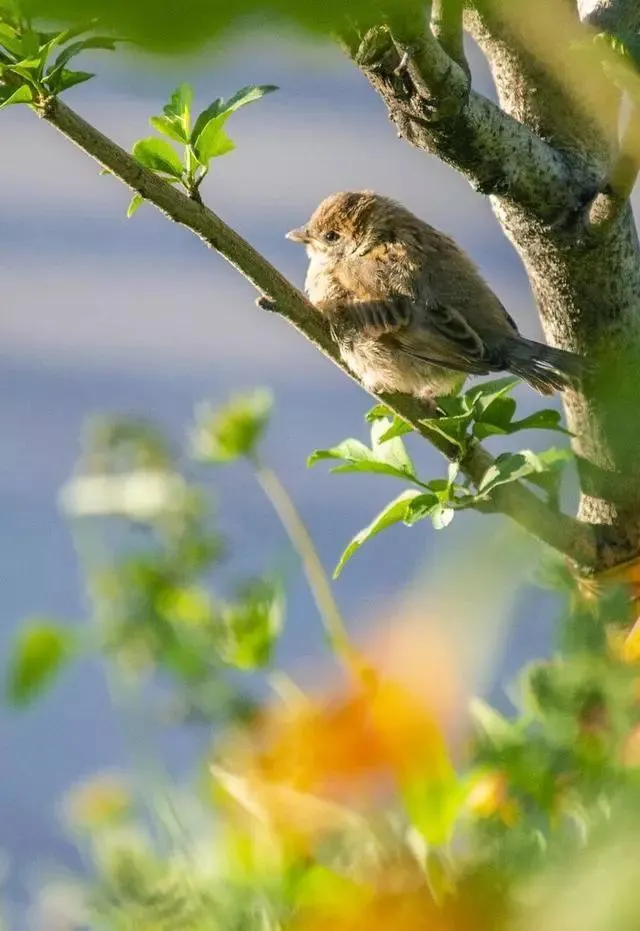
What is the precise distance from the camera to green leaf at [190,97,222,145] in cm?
94

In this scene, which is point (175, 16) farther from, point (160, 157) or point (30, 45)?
point (160, 157)

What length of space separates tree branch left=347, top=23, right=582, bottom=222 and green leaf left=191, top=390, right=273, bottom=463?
354 mm

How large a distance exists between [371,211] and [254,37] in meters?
2.50

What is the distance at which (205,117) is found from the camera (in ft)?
3.08

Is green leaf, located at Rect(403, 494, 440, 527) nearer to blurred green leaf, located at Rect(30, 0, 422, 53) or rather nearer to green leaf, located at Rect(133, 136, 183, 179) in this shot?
green leaf, located at Rect(133, 136, 183, 179)

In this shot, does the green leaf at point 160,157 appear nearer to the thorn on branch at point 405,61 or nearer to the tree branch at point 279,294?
the tree branch at point 279,294

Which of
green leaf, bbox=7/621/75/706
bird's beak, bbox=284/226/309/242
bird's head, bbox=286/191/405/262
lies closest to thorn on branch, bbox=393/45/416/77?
green leaf, bbox=7/621/75/706

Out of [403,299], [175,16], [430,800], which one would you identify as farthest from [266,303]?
[403,299]

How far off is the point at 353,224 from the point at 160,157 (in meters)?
1.64

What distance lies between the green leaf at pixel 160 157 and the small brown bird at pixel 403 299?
92 centimetres

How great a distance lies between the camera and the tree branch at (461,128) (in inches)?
29.4

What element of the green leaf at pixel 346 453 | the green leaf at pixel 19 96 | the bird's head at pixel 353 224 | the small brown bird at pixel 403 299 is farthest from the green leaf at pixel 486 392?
the bird's head at pixel 353 224

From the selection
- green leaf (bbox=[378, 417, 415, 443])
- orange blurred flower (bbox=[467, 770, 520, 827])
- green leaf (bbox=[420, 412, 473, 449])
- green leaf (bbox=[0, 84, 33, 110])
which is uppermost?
green leaf (bbox=[0, 84, 33, 110])

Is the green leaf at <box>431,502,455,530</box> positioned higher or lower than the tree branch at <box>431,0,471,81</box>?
lower
